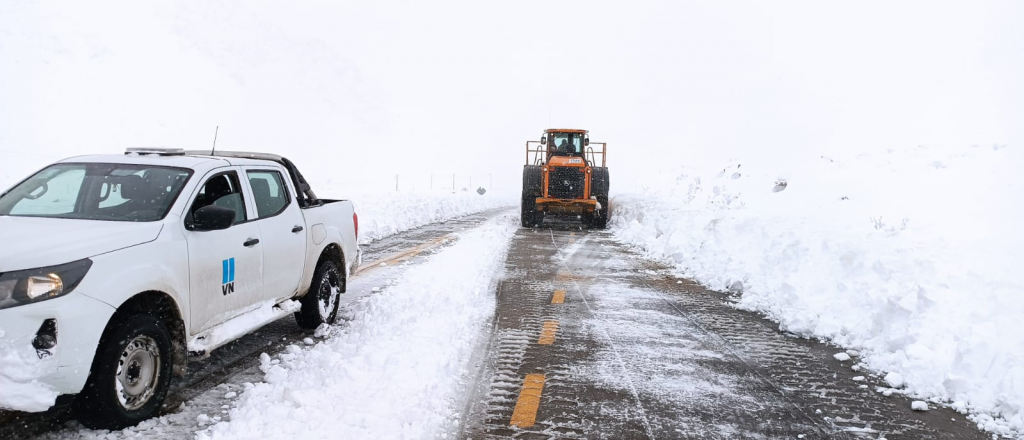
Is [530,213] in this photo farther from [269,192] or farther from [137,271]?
[137,271]

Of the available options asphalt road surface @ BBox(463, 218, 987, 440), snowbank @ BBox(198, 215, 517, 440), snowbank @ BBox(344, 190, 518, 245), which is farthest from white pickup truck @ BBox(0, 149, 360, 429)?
snowbank @ BBox(344, 190, 518, 245)

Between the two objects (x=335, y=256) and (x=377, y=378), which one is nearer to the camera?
(x=377, y=378)

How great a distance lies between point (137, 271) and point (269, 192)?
2.08 m

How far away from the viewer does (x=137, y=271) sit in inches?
155

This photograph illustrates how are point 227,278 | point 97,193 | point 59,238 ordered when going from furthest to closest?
1. point 227,278
2. point 97,193
3. point 59,238

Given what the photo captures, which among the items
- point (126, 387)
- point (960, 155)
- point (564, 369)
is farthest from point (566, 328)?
point (960, 155)

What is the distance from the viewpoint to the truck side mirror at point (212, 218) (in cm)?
453

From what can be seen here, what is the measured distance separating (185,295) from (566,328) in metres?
3.68

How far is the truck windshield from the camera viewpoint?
179 inches

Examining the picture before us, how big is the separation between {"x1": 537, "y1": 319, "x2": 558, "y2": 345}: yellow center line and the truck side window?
2827 millimetres

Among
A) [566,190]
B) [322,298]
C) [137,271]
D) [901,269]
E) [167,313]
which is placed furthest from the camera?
[566,190]

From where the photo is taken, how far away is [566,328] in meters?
6.84

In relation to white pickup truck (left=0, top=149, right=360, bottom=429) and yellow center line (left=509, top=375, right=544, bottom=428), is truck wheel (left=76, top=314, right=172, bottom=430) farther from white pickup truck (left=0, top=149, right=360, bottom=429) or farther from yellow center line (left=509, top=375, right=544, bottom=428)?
yellow center line (left=509, top=375, right=544, bottom=428)

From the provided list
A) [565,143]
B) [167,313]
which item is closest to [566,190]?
[565,143]
